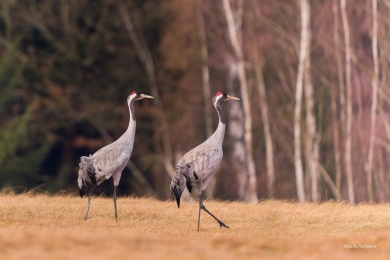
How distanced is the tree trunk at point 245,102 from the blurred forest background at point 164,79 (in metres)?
0.04

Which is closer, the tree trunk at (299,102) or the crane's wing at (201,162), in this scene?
the crane's wing at (201,162)

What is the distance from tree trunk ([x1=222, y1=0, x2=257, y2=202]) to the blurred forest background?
0.15 ft

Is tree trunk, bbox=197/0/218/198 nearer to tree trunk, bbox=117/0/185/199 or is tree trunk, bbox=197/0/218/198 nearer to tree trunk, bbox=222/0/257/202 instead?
tree trunk, bbox=222/0/257/202

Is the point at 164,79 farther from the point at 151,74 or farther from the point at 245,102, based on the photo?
the point at 245,102

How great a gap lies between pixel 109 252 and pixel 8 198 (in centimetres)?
793

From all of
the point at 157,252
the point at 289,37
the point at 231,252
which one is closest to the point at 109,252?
the point at 157,252

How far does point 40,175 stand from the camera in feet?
122

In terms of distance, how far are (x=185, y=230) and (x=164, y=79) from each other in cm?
2126

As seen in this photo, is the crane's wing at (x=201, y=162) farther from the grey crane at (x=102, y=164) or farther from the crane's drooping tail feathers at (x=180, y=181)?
the grey crane at (x=102, y=164)

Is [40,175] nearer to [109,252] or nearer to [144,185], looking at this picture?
[144,185]

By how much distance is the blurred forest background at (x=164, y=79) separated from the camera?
35.8 meters

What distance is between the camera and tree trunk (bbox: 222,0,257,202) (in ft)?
117

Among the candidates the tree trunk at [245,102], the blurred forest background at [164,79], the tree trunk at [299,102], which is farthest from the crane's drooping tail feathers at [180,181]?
the tree trunk at [245,102]

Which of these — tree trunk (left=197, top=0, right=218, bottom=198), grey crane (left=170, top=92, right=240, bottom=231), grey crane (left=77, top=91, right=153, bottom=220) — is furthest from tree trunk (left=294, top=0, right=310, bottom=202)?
grey crane (left=170, top=92, right=240, bottom=231)
